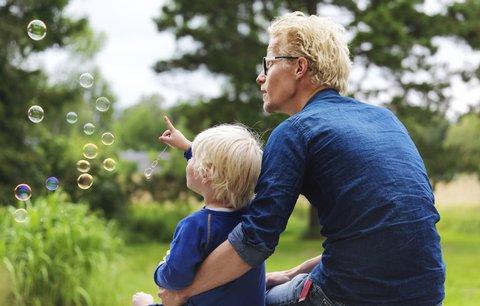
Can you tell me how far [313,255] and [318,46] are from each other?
36.0ft

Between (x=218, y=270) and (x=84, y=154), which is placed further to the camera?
→ (x=84, y=154)

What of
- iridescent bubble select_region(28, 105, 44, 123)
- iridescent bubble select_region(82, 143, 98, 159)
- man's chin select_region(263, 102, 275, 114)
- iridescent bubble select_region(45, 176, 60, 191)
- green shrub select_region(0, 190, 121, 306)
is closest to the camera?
man's chin select_region(263, 102, 275, 114)

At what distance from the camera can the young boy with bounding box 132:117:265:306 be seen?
2160 millimetres

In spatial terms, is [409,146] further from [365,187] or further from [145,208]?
[145,208]

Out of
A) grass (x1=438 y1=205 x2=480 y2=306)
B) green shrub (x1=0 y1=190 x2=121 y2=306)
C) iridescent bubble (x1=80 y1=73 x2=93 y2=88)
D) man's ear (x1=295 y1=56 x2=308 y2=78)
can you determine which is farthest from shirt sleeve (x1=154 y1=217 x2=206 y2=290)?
grass (x1=438 y1=205 x2=480 y2=306)

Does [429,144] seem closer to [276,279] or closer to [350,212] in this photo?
[276,279]

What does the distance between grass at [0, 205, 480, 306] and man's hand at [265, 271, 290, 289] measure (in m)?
3.47

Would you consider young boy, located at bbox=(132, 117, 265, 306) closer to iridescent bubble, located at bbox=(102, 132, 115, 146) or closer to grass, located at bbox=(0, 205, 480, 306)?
iridescent bubble, located at bbox=(102, 132, 115, 146)

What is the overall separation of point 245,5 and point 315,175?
1341 centimetres

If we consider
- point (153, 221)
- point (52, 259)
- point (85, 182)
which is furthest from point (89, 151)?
point (153, 221)

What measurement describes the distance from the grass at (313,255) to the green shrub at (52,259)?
Result: 185 mm

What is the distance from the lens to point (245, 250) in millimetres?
2049

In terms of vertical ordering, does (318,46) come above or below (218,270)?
above

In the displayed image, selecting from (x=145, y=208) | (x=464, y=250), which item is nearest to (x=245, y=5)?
(x=145, y=208)
